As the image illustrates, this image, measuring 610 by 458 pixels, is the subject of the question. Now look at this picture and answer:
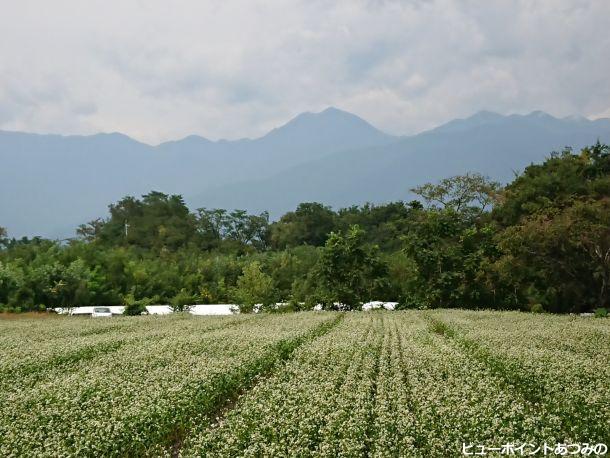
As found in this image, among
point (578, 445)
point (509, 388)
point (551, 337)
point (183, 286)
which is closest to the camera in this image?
point (578, 445)

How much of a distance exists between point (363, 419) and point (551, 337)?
529 inches

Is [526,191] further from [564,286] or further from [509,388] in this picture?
[509,388]

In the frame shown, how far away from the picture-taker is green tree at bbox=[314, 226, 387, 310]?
1655 inches

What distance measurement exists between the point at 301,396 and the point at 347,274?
31.9 metres

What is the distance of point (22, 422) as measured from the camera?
32.4 ft

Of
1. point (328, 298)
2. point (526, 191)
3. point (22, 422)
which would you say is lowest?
point (22, 422)

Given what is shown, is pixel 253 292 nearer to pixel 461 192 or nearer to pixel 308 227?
pixel 461 192

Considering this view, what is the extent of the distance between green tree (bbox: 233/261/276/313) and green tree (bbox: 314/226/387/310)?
391 cm

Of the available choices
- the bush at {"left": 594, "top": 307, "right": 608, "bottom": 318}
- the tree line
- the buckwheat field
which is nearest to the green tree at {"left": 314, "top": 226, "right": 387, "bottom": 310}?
the tree line

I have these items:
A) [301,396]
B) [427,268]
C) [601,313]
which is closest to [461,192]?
[427,268]

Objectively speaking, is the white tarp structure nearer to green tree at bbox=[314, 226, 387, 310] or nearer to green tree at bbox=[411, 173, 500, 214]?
green tree at bbox=[314, 226, 387, 310]

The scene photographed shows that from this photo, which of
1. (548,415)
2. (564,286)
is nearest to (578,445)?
(548,415)

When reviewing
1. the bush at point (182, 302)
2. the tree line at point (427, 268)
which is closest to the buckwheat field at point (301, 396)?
the tree line at point (427, 268)

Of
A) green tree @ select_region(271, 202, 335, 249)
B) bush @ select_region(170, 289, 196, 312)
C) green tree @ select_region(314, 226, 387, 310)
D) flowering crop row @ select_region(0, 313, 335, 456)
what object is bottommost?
flowering crop row @ select_region(0, 313, 335, 456)
